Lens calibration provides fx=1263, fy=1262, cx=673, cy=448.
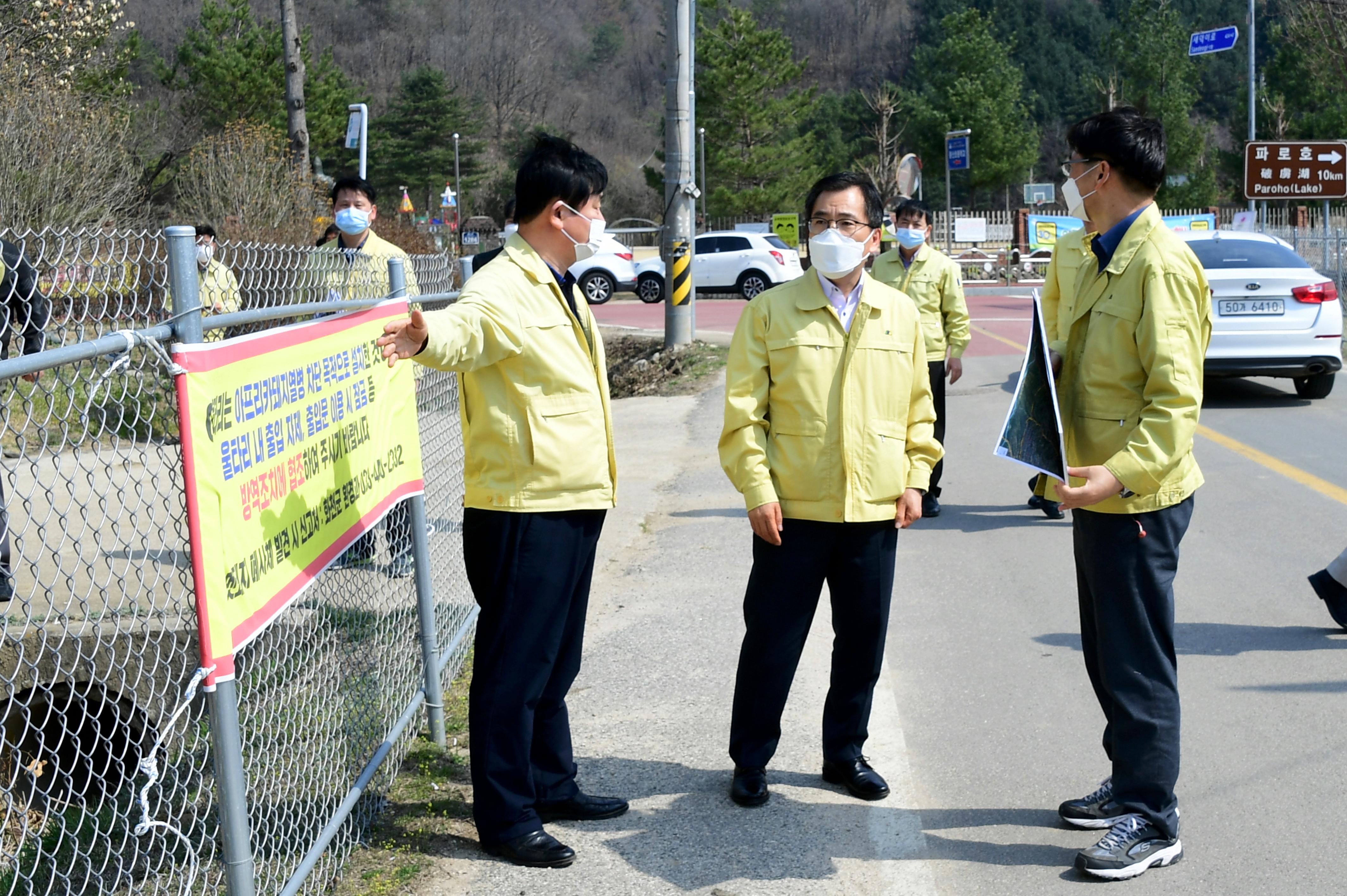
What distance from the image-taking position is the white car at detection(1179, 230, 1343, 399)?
1160 cm

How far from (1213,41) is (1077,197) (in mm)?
33888

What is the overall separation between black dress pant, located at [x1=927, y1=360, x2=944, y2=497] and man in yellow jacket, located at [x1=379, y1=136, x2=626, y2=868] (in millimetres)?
4108

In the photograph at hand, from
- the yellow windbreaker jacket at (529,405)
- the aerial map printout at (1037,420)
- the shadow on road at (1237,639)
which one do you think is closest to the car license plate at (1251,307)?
the shadow on road at (1237,639)

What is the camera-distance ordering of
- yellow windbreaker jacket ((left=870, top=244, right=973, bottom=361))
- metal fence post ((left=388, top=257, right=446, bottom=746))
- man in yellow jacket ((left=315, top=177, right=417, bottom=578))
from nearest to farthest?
metal fence post ((left=388, top=257, right=446, bottom=746)) < man in yellow jacket ((left=315, top=177, right=417, bottom=578)) < yellow windbreaker jacket ((left=870, top=244, right=973, bottom=361))

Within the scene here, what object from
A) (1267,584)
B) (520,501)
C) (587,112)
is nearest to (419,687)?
(520,501)

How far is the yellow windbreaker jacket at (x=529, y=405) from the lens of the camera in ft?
11.2

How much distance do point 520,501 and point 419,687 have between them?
148 centimetres

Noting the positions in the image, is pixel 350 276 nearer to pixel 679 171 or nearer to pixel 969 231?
pixel 679 171

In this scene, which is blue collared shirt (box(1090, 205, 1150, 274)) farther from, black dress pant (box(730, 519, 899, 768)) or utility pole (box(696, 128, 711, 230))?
utility pole (box(696, 128, 711, 230))

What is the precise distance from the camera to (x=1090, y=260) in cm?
356

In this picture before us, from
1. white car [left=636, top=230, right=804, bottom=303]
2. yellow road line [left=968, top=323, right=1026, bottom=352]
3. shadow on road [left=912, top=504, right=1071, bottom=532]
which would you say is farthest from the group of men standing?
white car [left=636, top=230, right=804, bottom=303]

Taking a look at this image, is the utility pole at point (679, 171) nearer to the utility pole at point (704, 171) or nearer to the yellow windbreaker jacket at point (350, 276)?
the yellow windbreaker jacket at point (350, 276)

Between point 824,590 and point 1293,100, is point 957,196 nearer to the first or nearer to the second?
point 1293,100

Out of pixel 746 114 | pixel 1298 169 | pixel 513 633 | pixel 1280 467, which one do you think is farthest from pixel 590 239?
pixel 746 114
